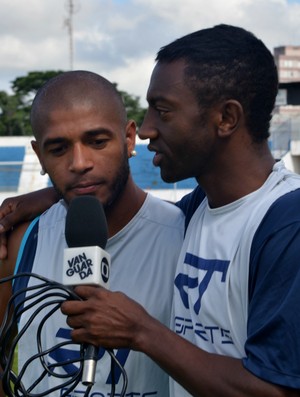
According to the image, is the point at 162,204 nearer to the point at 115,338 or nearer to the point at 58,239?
the point at 58,239

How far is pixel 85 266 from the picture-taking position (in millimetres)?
1785

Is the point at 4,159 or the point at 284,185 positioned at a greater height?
the point at 4,159

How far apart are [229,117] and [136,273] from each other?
69cm

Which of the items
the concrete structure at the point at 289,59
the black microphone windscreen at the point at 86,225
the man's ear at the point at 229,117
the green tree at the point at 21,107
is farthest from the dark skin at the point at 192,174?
the concrete structure at the point at 289,59

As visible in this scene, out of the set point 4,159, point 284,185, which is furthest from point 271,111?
point 4,159

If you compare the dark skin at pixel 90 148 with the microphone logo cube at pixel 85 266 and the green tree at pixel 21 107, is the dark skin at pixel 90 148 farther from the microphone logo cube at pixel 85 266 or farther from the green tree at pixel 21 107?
the green tree at pixel 21 107

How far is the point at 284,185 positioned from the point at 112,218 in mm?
764

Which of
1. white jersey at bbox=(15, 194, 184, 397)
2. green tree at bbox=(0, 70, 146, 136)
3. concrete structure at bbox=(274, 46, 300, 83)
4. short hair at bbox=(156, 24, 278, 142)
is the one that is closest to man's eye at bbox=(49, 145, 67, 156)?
white jersey at bbox=(15, 194, 184, 397)

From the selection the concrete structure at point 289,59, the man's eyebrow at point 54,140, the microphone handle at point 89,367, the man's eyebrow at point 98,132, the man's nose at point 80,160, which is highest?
the concrete structure at point 289,59

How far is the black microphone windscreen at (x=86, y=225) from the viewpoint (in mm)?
1898

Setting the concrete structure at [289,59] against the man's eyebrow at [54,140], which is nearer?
the man's eyebrow at [54,140]

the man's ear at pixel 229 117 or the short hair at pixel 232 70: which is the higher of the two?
the short hair at pixel 232 70

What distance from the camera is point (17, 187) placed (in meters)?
19.1

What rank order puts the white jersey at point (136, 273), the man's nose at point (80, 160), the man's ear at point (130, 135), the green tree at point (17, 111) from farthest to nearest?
the green tree at point (17, 111), the man's ear at point (130, 135), the white jersey at point (136, 273), the man's nose at point (80, 160)
